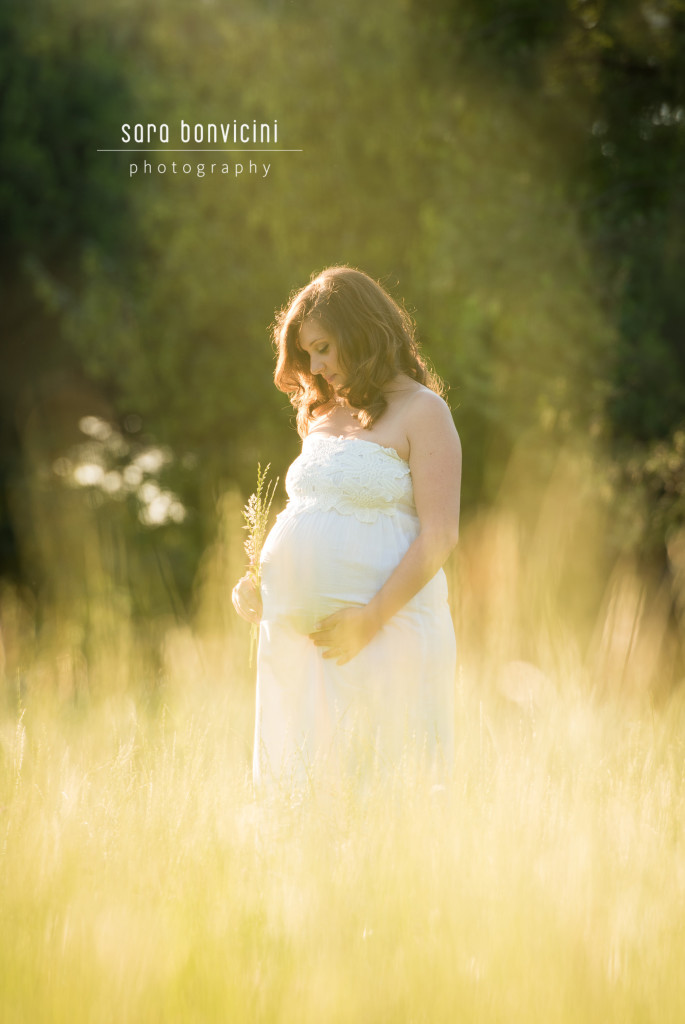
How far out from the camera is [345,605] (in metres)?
3.10

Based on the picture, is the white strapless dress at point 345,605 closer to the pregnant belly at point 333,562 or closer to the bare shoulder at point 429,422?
the pregnant belly at point 333,562

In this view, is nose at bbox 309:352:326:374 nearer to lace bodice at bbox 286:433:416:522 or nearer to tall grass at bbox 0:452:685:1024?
lace bodice at bbox 286:433:416:522

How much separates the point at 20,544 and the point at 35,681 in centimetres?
721

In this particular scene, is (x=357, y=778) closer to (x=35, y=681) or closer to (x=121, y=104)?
(x=35, y=681)

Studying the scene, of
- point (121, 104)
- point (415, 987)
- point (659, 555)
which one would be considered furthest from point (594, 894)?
point (121, 104)

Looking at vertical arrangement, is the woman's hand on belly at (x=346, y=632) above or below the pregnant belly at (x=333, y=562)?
below

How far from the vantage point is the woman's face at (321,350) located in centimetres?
310

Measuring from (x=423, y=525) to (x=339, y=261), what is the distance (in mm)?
6681

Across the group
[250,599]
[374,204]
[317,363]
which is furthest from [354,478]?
[374,204]

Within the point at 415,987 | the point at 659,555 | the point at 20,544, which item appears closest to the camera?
the point at 415,987

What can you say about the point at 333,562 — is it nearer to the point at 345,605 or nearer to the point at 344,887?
the point at 345,605

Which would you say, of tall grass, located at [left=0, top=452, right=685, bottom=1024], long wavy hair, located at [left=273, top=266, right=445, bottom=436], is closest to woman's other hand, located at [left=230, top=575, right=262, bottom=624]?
tall grass, located at [left=0, top=452, right=685, bottom=1024]

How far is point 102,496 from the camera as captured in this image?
37.4 feet

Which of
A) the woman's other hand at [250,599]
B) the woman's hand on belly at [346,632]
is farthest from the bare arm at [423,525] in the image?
the woman's other hand at [250,599]
